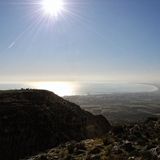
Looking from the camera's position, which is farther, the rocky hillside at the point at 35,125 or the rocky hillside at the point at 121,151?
the rocky hillside at the point at 35,125

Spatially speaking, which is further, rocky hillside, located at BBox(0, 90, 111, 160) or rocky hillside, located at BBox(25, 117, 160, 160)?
rocky hillside, located at BBox(0, 90, 111, 160)

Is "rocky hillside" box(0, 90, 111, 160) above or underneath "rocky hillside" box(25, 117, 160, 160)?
underneath

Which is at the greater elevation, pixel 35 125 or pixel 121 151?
pixel 121 151

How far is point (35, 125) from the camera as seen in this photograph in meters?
35.7

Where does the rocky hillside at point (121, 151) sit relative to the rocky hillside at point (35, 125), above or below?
above

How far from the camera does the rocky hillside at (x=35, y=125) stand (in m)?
31.3

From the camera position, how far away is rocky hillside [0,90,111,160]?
3131 centimetres

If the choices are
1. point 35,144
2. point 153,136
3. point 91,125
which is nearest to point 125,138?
point 153,136

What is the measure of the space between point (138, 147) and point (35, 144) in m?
24.4

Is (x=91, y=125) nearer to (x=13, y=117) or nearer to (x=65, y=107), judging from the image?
(x=65, y=107)

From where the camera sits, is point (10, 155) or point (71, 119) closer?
point (10, 155)

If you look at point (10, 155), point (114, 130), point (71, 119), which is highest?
point (114, 130)

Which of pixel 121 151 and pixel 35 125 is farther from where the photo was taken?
pixel 35 125

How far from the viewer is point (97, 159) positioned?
10.6m
